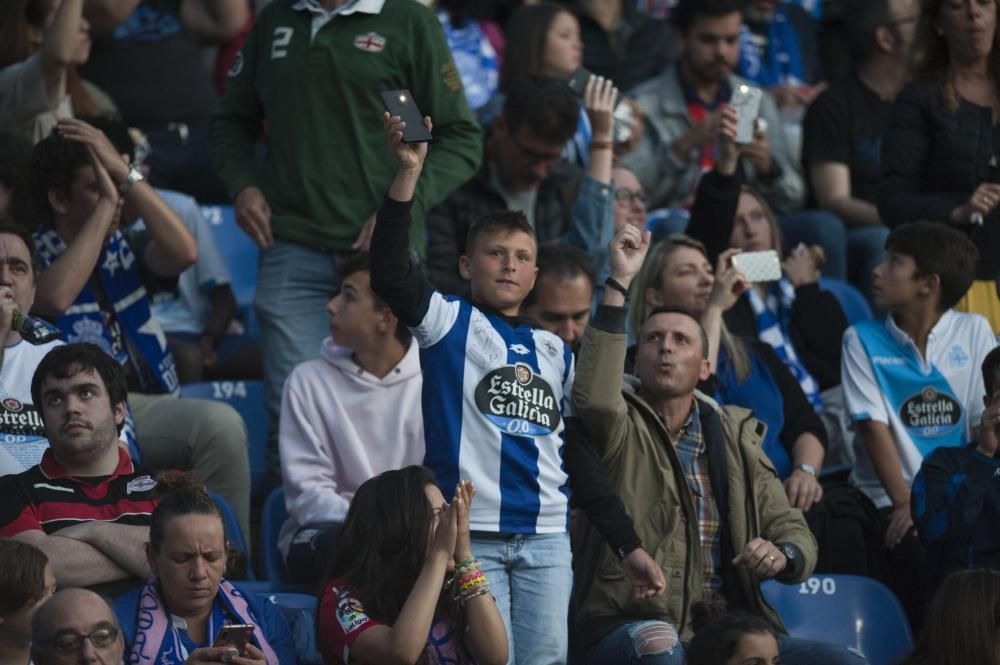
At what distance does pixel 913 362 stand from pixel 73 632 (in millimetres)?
3389

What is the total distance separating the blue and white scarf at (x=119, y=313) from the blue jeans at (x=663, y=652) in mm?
1960

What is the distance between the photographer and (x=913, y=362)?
20.0 feet

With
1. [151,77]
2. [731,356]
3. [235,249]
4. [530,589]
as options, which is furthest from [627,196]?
[530,589]

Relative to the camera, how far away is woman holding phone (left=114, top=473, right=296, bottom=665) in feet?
14.1

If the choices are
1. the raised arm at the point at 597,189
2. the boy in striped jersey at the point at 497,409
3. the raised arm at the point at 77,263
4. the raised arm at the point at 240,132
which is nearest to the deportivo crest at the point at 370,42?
the raised arm at the point at 240,132

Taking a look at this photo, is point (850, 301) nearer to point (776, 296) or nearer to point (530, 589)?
point (776, 296)

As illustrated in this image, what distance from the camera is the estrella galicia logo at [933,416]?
6.04m

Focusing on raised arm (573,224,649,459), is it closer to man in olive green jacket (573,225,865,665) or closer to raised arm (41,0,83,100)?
man in olive green jacket (573,225,865,665)

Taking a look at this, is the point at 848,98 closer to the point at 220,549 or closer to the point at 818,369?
the point at 818,369

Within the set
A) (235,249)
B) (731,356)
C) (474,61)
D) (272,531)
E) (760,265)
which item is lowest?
(272,531)

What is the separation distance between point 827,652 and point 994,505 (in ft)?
2.27

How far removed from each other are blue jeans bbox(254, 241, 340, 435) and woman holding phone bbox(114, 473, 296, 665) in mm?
1572

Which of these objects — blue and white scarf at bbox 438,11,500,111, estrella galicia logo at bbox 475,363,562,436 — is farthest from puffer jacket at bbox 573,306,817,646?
blue and white scarf at bbox 438,11,500,111

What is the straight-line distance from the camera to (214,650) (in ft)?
13.8
